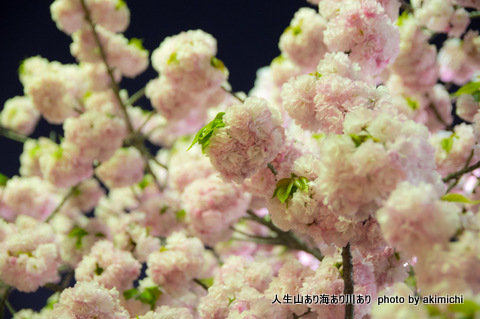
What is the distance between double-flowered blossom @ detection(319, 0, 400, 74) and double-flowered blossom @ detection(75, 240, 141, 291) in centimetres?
80

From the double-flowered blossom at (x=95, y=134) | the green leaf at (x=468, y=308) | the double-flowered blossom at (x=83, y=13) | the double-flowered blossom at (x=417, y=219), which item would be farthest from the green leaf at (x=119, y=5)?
the green leaf at (x=468, y=308)

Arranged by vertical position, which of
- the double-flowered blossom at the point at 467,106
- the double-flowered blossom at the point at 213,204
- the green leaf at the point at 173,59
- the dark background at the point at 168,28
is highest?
the dark background at the point at 168,28

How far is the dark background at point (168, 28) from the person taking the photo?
6.98 ft

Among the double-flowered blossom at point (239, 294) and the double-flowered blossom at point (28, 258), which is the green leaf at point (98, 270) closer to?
the double-flowered blossom at point (28, 258)

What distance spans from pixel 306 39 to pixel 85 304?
0.95 metres

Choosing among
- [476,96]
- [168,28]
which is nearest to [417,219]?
[476,96]

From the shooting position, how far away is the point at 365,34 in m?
0.82

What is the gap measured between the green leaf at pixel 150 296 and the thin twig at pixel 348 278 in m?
0.60

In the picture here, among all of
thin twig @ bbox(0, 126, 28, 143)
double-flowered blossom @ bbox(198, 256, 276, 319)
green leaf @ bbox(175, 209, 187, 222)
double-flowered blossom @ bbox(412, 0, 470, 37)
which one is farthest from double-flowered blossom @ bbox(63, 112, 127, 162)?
double-flowered blossom @ bbox(412, 0, 470, 37)

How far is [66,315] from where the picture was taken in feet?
2.50

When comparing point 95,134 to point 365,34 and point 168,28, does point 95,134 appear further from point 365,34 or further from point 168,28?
point 168,28

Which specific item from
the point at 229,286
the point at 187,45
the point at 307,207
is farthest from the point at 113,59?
the point at 307,207

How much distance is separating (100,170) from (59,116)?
26 cm

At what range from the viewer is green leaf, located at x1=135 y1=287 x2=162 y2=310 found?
3.63 feet
